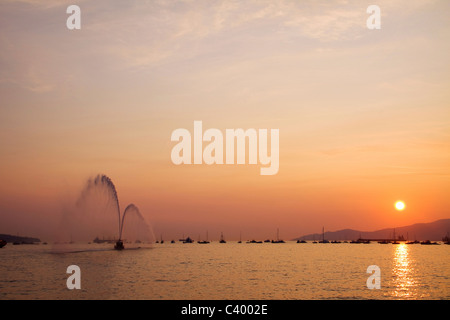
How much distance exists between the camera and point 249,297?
55094 millimetres

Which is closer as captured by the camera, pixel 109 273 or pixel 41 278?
pixel 41 278

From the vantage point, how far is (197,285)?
221 feet

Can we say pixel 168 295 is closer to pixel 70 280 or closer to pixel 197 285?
pixel 197 285

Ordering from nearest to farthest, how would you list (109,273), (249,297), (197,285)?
1. (249,297)
2. (197,285)
3. (109,273)
